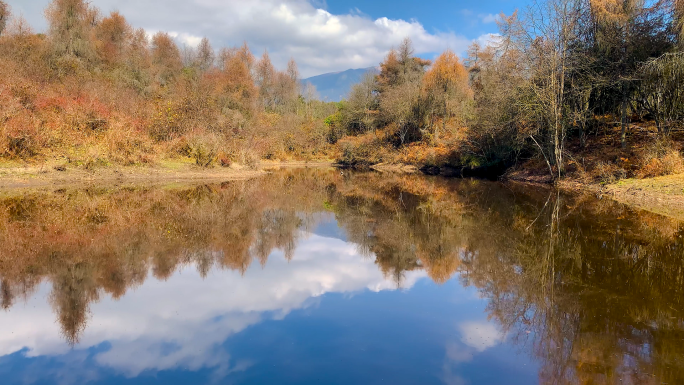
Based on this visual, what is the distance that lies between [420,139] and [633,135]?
73.2 feet

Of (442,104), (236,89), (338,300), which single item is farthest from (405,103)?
(338,300)

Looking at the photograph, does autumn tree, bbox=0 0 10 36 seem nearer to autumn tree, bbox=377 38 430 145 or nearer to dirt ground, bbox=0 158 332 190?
dirt ground, bbox=0 158 332 190

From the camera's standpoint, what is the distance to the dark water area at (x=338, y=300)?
4.37 meters

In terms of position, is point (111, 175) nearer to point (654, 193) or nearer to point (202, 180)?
point (202, 180)

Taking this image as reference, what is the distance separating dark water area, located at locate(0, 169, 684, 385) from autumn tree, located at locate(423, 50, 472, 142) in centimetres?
2951

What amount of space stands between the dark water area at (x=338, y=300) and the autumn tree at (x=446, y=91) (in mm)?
29509

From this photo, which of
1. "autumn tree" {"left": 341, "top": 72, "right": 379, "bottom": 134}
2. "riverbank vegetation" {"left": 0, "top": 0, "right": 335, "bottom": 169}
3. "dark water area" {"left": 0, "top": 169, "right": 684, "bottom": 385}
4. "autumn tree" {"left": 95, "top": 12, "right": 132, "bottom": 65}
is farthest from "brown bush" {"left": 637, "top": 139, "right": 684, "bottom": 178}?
"autumn tree" {"left": 95, "top": 12, "right": 132, "bottom": 65}

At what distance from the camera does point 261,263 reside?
8.34 m

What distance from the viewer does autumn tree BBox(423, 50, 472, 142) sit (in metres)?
40.2

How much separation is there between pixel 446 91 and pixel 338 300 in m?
39.4

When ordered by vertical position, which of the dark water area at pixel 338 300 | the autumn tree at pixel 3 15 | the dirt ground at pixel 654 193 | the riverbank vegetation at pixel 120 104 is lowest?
the dark water area at pixel 338 300

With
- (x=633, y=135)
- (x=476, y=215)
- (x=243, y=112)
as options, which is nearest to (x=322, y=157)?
(x=243, y=112)

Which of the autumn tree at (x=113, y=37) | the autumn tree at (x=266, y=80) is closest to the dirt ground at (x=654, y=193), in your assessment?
the autumn tree at (x=113, y=37)

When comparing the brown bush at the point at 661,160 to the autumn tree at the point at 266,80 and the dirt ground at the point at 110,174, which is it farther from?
the autumn tree at the point at 266,80
